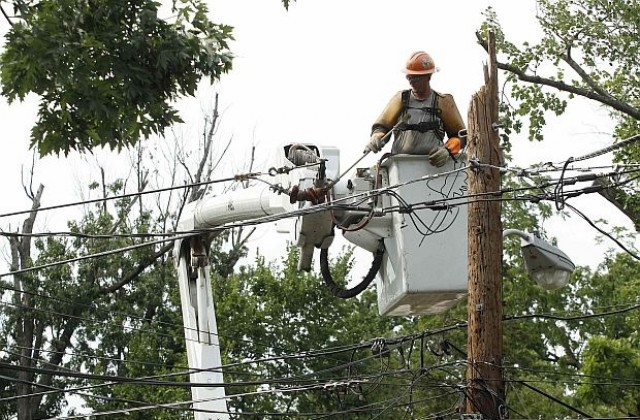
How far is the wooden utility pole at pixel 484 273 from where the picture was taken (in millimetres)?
12367

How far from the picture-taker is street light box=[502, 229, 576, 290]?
40.6 ft

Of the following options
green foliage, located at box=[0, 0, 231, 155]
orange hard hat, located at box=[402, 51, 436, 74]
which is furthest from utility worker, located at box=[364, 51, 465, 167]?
green foliage, located at box=[0, 0, 231, 155]

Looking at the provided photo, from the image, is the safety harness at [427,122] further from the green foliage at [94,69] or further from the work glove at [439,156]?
the green foliage at [94,69]

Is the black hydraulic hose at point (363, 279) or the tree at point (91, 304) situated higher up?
the tree at point (91, 304)

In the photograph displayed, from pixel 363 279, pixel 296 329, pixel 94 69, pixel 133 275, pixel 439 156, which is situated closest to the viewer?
pixel 94 69

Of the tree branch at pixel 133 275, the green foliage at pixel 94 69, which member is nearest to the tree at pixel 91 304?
the tree branch at pixel 133 275

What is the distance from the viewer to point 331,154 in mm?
12617

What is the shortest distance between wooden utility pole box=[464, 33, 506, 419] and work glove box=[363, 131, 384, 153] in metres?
0.82

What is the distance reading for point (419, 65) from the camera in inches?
513

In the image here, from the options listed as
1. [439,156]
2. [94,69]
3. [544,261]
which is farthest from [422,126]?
[94,69]

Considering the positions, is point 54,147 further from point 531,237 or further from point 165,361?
point 165,361

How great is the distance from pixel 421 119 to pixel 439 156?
1.89 ft

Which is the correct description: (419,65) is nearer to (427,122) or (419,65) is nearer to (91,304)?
(427,122)

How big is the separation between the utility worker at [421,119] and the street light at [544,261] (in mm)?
1104
